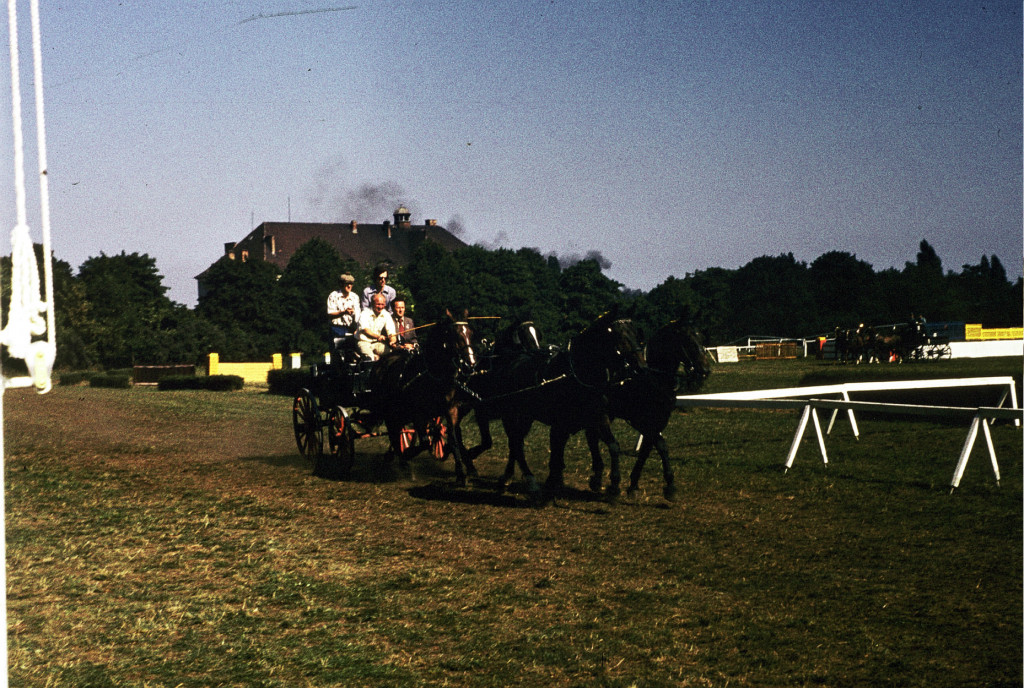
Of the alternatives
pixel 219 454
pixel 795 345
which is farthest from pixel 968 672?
pixel 795 345

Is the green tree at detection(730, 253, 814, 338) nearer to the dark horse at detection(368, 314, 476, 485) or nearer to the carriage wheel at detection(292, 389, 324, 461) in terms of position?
the carriage wheel at detection(292, 389, 324, 461)

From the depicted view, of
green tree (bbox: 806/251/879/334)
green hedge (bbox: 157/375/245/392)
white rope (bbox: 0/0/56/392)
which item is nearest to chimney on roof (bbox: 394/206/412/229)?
green tree (bbox: 806/251/879/334)

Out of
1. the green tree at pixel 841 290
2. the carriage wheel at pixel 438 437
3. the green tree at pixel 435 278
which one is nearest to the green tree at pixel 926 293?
the green tree at pixel 841 290

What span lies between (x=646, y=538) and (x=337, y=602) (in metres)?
3.31

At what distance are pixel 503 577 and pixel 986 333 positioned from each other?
54151mm

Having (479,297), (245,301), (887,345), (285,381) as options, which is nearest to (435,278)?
(245,301)

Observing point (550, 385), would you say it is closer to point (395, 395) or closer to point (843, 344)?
point (395, 395)

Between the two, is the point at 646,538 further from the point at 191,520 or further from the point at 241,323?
the point at 241,323

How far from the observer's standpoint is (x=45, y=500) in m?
10.1

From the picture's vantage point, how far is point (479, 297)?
5259 cm

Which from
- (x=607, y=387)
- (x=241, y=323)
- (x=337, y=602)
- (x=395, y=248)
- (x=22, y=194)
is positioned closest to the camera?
(x=22, y=194)

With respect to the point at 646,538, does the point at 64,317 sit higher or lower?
higher

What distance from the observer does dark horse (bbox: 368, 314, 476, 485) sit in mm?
10953

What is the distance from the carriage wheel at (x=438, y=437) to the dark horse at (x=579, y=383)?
94.7 inches
